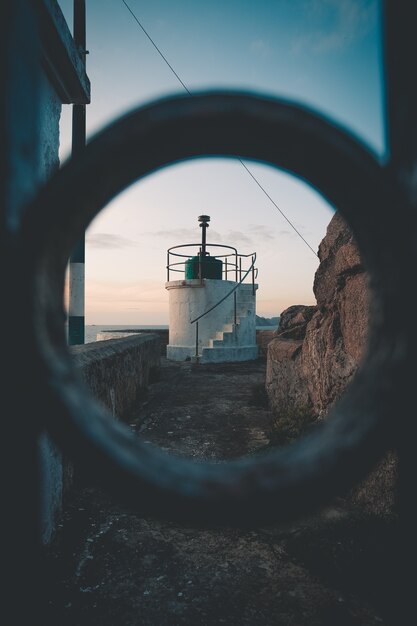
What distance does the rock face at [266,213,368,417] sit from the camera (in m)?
2.63

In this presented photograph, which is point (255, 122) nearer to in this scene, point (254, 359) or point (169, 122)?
point (169, 122)

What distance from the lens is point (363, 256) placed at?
29.4 inches

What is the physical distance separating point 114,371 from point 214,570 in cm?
240

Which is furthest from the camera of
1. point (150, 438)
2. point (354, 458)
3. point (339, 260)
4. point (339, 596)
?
point (150, 438)

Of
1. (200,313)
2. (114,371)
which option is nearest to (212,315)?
(200,313)

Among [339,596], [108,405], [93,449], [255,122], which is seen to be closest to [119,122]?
[255,122]

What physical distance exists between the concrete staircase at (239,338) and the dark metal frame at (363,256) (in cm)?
A: 1017

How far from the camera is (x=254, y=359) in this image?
11.8m

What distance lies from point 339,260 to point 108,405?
8.03ft

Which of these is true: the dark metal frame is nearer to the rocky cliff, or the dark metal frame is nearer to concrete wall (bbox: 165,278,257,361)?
the rocky cliff

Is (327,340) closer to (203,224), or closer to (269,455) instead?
(269,455)

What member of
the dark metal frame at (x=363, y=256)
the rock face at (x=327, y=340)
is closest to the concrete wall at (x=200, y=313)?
the rock face at (x=327, y=340)

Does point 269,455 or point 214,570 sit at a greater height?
point 269,455

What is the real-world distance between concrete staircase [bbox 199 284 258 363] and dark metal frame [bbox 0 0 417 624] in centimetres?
1017
